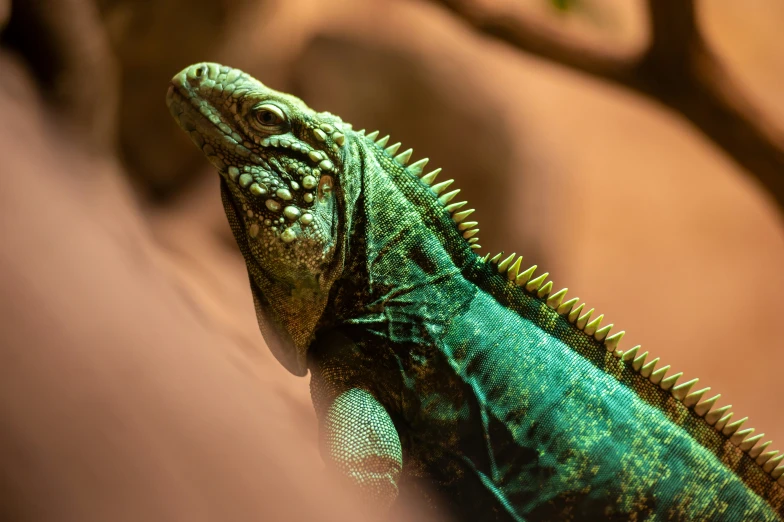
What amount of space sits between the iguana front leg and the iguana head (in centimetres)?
20

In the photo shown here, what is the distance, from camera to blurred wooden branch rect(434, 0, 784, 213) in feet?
12.0

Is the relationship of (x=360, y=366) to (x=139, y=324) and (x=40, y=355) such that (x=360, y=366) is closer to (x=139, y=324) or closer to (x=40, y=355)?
(x=139, y=324)

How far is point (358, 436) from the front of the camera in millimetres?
1916

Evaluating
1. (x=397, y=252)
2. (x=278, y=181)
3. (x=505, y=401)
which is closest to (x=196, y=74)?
(x=278, y=181)

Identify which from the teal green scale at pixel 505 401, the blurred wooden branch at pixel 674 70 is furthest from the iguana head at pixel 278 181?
the blurred wooden branch at pixel 674 70

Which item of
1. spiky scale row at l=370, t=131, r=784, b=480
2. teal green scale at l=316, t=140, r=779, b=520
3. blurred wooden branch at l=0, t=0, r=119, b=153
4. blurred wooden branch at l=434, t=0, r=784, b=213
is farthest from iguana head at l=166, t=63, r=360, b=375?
blurred wooden branch at l=434, t=0, r=784, b=213

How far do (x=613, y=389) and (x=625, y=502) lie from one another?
36 centimetres

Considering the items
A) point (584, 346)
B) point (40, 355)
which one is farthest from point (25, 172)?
point (584, 346)

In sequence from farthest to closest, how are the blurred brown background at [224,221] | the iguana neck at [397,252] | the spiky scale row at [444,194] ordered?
the spiky scale row at [444,194] < the iguana neck at [397,252] < the blurred brown background at [224,221]

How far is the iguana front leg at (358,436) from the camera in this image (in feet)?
6.18

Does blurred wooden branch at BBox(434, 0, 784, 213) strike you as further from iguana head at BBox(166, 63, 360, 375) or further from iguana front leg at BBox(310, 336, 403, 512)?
iguana front leg at BBox(310, 336, 403, 512)

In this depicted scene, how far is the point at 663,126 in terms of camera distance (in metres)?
6.59


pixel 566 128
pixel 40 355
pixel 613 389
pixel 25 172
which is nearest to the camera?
pixel 40 355

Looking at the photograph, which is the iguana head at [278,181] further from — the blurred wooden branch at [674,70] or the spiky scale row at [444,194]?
the blurred wooden branch at [674,70]
